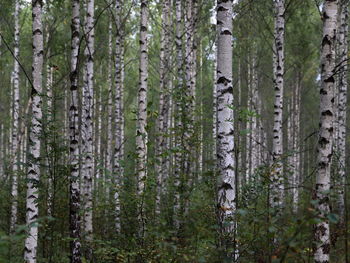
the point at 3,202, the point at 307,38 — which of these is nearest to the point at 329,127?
the point at 3,202

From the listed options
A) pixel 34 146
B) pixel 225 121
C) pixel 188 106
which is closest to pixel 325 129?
pixel 225 121

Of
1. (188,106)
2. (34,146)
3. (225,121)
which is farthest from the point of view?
(188,106)

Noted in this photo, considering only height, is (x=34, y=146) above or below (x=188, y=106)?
below

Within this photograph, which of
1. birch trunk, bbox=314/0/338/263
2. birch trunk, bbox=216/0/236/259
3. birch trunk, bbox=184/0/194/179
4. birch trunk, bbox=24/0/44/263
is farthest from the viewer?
birch trunk, bbox=184/0/194/179

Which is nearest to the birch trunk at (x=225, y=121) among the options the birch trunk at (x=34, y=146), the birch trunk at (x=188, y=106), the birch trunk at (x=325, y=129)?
the birch trunk at (x=325, y=129)

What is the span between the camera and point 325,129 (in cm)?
419

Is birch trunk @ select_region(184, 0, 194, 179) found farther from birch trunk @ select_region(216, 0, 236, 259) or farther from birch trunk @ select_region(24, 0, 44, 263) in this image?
birch trunk @ select_region(24, 0, 44, 263)

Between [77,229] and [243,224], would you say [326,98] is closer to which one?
[243,224]

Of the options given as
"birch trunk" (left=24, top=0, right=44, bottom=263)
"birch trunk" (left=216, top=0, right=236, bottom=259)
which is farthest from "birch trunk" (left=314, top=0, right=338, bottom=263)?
"birch trunk" (left=24, top=0, right=44, bottom=263)

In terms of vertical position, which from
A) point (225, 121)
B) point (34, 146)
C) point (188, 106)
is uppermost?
point (188, 106)

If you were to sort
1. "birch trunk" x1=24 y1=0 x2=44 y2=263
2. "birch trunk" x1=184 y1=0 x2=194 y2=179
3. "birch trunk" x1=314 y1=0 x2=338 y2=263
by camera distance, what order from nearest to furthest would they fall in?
"birch trunk" x1=314 y1=0 x2=338 y2=263, "birch trunk" x1=24 y1=0 x2=44 y2=263, "birch trunk" x1=184 y1=0 x2=194 y2=179

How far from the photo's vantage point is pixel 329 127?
420 cm

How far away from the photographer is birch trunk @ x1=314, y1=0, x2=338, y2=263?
4.07 m

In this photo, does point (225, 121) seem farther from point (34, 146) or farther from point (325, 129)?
point (34, 146)
